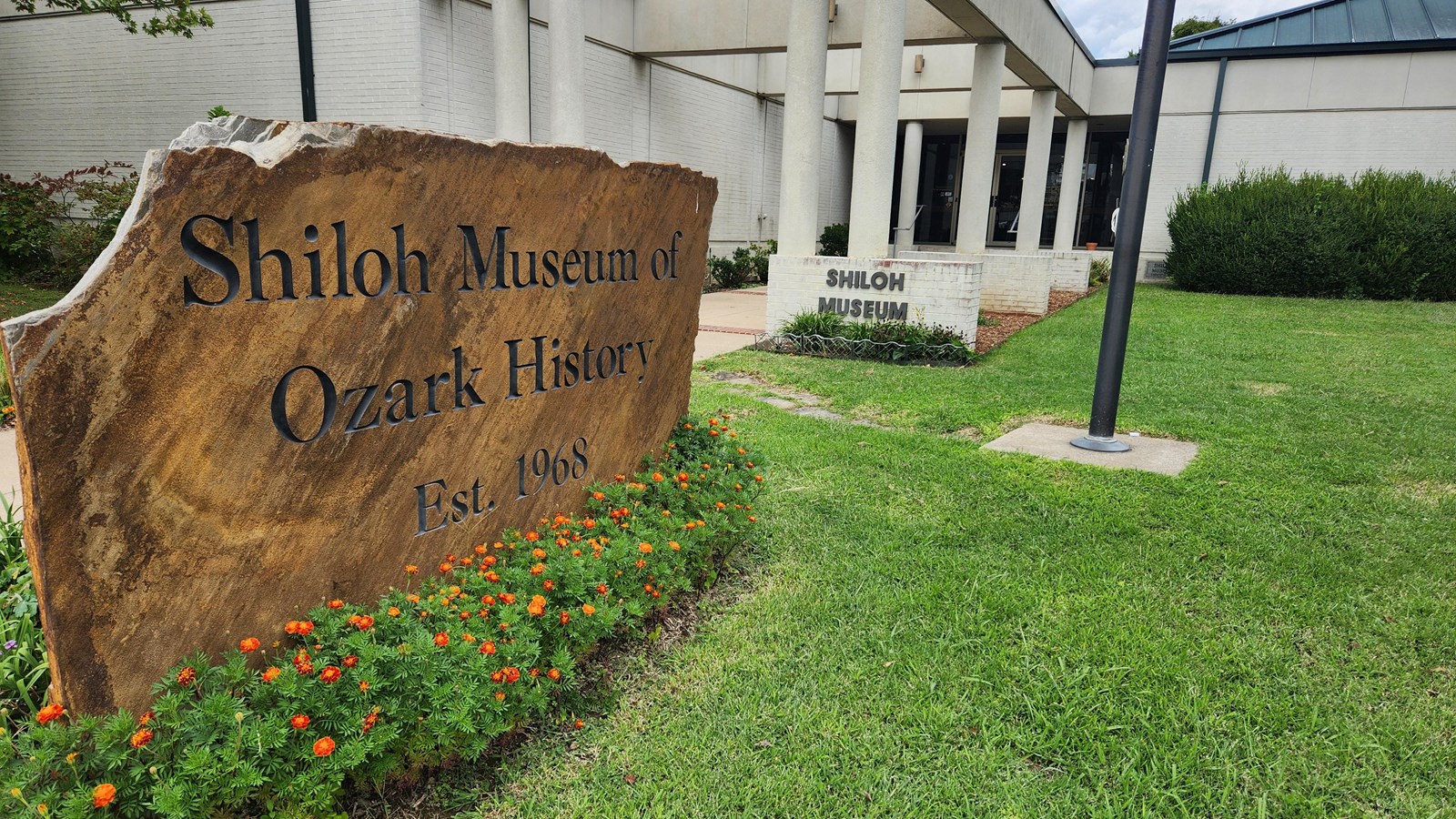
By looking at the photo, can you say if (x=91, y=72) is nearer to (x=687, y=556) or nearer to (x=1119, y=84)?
(x=687, y=556)

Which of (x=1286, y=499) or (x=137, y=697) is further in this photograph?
(x=1286, y=499)

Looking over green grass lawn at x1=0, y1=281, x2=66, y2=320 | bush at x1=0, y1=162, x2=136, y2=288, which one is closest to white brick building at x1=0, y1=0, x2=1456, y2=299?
bush at x1=0, y1=162, x2=136, y2=288

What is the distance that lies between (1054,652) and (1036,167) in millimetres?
15339

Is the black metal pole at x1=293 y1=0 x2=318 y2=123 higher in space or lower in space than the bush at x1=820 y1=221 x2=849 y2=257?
higher

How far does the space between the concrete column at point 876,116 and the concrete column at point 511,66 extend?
13.5 ft

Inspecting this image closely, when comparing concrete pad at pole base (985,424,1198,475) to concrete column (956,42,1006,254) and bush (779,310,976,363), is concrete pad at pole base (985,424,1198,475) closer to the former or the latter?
bush (779,310,976,363)

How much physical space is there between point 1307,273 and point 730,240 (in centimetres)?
1099

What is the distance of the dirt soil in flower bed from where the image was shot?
1048 cm

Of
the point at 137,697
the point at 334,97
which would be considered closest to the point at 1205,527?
the point at 137,697

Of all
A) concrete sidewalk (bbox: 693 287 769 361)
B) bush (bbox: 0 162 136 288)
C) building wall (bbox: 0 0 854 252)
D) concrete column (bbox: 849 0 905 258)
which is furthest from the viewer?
bush (bbox: 0 162 136 288)

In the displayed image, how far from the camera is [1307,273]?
16.2 m

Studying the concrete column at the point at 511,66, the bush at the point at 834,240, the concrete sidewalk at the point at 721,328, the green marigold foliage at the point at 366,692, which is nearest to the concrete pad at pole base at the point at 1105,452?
the concrete sidewalk at the point at 721,328

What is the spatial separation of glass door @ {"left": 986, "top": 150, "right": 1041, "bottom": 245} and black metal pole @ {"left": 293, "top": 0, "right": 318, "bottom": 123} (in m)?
19.6

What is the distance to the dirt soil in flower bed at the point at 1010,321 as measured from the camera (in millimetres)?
10483
